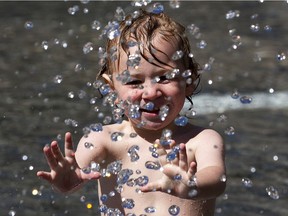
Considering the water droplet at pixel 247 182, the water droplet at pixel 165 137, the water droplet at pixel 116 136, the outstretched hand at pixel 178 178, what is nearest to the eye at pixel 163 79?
the water droplet at pixel 165 137

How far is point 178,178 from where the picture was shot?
293cm

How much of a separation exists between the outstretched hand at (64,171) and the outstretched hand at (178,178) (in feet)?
1.10

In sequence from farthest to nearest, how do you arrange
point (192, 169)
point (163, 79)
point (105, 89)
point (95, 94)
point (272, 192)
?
point (95, 94)
point (272, 192)
point (105, 89)
point (163, 79)
point (192, 169)

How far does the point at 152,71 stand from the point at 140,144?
313 millimetres

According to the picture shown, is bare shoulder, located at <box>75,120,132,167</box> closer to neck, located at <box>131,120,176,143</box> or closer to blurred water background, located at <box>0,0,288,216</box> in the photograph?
neck, located at <box>131,120,176,143</box>

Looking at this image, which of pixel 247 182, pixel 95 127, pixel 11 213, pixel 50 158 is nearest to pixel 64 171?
pixel 50 158

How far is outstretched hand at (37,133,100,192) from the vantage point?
3.14 meters

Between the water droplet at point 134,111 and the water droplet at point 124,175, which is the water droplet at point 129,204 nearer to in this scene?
the water droplet at point 124,175

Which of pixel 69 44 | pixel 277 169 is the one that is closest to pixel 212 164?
pixel 277 169

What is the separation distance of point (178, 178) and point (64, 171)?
0.45 m

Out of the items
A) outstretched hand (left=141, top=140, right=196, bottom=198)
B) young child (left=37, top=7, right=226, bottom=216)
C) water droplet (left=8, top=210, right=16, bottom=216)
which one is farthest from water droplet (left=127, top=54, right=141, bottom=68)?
water droplet (left=8, top=210, right=16, bottom=216)

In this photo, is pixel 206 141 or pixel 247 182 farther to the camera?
pixel 247 182

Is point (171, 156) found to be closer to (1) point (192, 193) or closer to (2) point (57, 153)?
(1) point (192, 193)

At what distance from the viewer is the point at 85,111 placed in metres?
5.98
